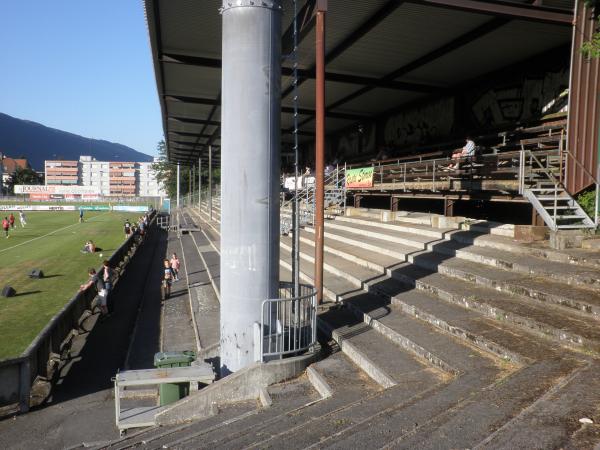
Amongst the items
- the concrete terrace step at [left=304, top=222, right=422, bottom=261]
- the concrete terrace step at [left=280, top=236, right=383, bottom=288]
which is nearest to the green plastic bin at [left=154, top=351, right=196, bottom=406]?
the concrete terrace step at [left=280, top=236, right=383, bottom=288]

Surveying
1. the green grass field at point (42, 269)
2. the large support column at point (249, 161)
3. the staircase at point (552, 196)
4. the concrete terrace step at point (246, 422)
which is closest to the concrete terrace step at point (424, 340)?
the concrete terrace step at point (246, 422)

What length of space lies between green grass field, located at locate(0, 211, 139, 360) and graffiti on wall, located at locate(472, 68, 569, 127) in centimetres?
1543

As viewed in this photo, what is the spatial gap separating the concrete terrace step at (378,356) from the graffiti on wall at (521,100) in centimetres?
1063

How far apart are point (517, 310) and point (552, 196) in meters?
5.28

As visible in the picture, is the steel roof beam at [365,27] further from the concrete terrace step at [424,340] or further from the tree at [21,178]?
the tree at [21,178]

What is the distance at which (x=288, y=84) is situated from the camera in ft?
67.6

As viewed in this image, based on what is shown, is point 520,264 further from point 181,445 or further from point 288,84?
point 288,84

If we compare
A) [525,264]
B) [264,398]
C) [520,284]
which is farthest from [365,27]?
[264,398]

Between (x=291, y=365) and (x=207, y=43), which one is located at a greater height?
(x=207, y=43)

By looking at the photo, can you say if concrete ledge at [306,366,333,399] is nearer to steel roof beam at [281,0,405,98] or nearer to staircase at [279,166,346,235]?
steel roof beam at [281,0,405,98]

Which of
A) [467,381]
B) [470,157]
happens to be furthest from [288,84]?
[467,381]

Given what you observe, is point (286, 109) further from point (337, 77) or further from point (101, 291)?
point (101, 291)

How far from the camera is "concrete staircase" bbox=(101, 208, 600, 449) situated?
4.15 metres

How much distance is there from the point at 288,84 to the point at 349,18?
764 centimetres
